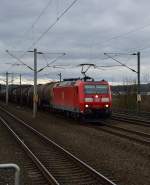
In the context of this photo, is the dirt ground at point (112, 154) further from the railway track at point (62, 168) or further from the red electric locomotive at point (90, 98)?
the red electric locomotive at point (90, 98)

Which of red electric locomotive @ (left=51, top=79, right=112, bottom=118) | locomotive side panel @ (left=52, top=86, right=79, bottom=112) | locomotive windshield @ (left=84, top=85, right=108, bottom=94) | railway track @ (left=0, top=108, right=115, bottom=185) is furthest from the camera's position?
locomotive side panel @ (left=52, top=86, right=79, bottom=112)

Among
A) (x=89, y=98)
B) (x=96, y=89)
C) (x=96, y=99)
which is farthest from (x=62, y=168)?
(x=96, y=89)

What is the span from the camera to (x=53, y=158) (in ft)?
50.8

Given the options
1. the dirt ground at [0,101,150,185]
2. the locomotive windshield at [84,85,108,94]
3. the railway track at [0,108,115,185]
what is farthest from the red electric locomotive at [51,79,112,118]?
the railway track at [0,108,115,185]

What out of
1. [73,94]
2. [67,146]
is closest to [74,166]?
[67,146]

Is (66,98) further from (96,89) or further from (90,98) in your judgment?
(90,98)

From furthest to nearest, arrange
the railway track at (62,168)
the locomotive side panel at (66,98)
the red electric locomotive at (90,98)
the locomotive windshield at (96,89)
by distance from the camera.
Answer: the locomotive side panel at (66,98), the locomotive windshield at (96,89), the red electric locomotive at (90,98), the railway track at (62,168)

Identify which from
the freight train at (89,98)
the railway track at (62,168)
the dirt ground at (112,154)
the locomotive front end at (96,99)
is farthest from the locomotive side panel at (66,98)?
the railway track at (62,168)

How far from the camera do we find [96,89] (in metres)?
31.4

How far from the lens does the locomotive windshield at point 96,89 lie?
31.0 meters

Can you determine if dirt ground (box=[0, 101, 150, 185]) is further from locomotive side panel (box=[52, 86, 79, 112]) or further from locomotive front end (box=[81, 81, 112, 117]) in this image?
Result: locomotive side panel (box=[52, 86, 79, 112])

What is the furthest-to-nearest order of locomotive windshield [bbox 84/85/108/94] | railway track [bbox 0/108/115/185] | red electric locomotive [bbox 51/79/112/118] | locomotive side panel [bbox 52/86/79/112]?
locomotive side panel [bbox 52/86/79/112] < locomotive windshield [bbox 84/85/108/94] < red electric locomotive [bbox 51/79/112/118] < railway track [bbox 0/108/115/185]

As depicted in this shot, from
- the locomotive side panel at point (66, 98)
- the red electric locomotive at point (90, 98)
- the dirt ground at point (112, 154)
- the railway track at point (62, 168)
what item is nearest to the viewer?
the railway track at point (62, 168)

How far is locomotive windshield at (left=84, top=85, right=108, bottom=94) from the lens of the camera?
3097 cm
